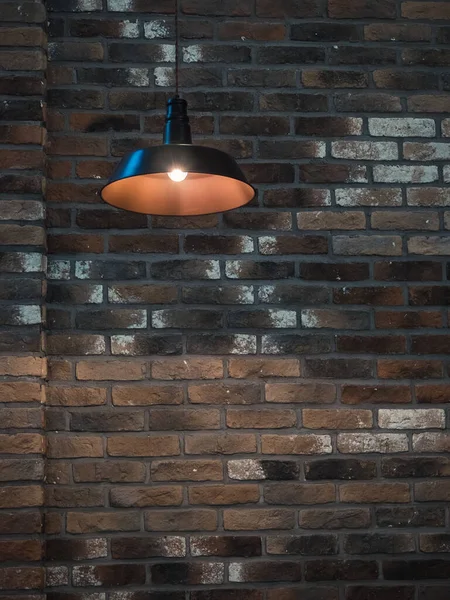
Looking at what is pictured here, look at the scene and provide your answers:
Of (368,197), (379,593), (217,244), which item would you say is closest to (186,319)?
(217,244)

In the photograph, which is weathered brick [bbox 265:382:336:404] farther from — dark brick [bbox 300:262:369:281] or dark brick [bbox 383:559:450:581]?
dark brick [bbox 383:559:450:581]

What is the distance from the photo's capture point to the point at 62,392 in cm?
248

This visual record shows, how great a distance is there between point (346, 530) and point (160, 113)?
1522 millimetres

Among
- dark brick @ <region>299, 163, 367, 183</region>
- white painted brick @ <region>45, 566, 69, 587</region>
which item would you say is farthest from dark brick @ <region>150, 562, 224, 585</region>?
dark brick @ <region>299, 163, 367, 183</region>

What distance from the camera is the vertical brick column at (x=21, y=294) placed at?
2.32m

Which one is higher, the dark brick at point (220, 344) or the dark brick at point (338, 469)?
the dark brick at point (220, 344)

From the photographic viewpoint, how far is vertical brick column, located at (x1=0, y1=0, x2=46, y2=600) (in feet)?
7.62

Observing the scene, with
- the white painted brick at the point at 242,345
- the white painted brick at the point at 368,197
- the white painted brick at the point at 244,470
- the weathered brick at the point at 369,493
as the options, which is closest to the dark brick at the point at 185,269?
the white painted brick at the point at 242,345

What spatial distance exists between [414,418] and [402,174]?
0.83 meters

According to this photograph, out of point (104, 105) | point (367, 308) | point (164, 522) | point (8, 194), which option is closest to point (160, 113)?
point (104, 105)

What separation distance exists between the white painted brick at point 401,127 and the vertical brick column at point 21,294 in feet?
3.73

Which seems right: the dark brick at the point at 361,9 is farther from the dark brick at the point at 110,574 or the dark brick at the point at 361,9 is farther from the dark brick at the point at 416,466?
the dark brick at the point at 110,574

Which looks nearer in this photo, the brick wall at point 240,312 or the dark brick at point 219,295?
the brick wall at point 240,312

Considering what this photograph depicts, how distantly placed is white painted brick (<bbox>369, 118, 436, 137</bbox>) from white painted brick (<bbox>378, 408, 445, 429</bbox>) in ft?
3.11
